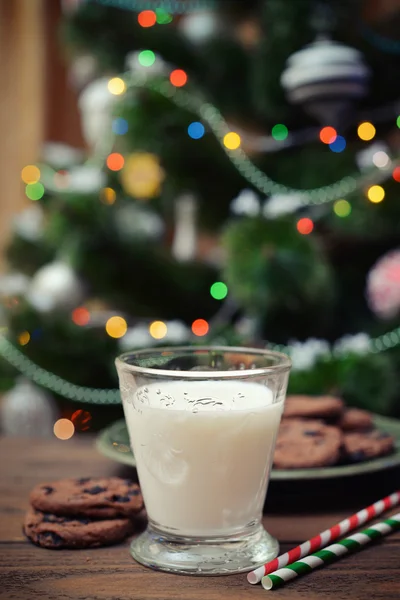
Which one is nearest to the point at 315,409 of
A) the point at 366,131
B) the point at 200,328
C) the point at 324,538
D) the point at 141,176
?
the point at 324,538

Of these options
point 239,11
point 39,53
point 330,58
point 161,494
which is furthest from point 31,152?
point 161,494

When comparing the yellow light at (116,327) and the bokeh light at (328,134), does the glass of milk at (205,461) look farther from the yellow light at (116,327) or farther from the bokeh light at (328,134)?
the bokeh light at (328,134)

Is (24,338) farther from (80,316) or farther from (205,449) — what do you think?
(205,449)

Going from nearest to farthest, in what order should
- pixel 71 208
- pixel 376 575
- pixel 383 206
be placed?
pixel 376 575 → pixel 383 206 → pixel 71 208

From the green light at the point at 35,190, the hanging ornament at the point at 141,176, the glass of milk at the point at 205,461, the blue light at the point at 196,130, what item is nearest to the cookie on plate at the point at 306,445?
the glass of milk at the point at 205,461

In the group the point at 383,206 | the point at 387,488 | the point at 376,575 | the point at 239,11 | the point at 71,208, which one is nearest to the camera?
the point at 376,575

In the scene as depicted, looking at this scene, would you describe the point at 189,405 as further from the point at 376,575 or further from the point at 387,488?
the point at 387,488

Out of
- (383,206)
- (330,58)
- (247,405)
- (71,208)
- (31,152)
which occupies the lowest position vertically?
(247,405)
